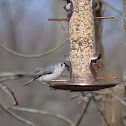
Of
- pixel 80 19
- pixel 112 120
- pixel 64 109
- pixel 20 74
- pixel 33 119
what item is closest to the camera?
pixel 80 19

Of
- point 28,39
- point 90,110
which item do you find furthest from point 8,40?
point 90,110

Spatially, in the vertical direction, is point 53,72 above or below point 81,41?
below

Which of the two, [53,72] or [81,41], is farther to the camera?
[53,72]

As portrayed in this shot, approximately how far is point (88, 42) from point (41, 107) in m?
7.30

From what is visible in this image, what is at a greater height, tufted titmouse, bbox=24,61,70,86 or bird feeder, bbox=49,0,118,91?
bird feeder, bbox=49,0,118,91

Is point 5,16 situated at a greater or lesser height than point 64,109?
greater

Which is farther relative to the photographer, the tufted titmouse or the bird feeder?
the tufted titmouse

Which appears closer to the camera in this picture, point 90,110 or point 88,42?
point 88,42

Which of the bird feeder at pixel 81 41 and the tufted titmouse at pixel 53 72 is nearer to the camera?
the bird feeder at pixel 81 41

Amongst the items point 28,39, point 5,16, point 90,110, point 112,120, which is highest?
point 5,16

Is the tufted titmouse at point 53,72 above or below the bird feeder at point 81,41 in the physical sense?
below

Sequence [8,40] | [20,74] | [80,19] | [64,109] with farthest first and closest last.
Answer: [8,40]
[64,109]
[20,74]
[80,19]

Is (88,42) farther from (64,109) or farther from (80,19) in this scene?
(64,109)

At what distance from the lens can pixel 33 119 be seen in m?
11.7
